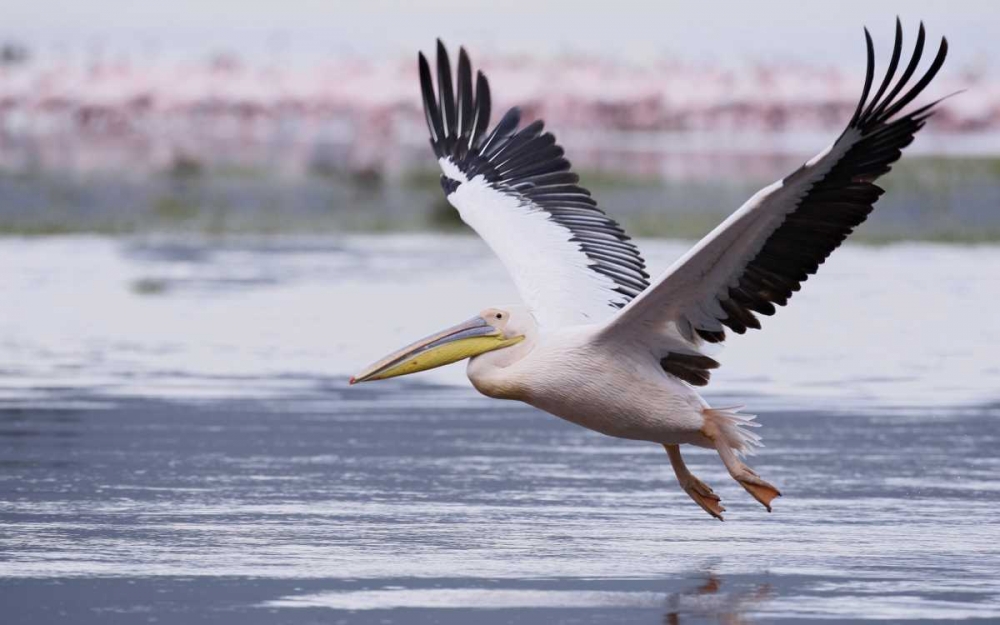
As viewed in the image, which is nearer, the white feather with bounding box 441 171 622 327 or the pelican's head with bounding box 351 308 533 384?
the pelican's head with bounding box 351 308 533 384

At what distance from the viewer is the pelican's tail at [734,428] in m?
7.50

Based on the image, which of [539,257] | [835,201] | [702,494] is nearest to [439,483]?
[539,257]

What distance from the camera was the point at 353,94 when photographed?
5709cm

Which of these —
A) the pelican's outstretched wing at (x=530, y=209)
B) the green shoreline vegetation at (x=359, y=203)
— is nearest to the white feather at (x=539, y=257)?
the pelican's outstretched wing at (x=530, y=209)

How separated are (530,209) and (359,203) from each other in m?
22.9

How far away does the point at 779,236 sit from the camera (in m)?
7.23

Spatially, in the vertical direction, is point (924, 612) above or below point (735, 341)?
below

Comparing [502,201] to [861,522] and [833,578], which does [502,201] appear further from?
[833,578]

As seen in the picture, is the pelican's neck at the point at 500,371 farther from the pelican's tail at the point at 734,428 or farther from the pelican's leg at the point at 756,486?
the pelican's leg at the point at 756,486

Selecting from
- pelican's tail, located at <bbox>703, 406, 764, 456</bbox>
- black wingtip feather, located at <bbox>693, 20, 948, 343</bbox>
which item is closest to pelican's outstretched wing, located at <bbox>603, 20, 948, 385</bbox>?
black wingtip feather, located at <bbox>693, 20, 948, 343</bbox>

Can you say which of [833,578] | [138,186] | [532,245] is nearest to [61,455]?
[532,245]

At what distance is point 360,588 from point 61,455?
301 cm

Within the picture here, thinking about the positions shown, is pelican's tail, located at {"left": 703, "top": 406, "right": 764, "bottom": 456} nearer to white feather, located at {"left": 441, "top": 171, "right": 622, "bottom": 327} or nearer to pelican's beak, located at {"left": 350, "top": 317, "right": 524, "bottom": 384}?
pelican's beak, located at {"left": 350, "top": 317, "right": 524, "bottom": 384}

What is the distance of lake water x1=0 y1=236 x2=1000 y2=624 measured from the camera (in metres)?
6.13
